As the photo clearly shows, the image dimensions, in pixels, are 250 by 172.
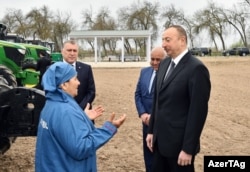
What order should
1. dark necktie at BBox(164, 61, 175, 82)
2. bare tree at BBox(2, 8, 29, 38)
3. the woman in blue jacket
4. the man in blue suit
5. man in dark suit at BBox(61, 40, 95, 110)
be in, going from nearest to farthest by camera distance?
the woman in blue jacket, dark necktie at BBox(164, 61, 175, 82), the man in blue suit, man in dark suit at BBox(61, 40, 95, 110), bare tree at BBox(2, 8, 29, 38)

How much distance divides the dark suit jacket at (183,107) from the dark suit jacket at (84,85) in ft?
5.34

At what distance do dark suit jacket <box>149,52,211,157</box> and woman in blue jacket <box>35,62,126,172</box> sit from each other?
79 cm

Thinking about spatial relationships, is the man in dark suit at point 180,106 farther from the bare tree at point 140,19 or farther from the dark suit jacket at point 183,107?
the bare tree at point 140,19

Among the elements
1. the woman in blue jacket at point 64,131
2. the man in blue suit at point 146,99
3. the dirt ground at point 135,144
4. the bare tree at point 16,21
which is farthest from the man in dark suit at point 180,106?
the bare tree at point 16,21

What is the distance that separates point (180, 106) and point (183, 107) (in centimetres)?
3

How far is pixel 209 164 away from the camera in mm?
4133

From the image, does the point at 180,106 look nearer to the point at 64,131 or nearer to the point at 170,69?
the point at 170,69

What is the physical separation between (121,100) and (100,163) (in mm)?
7435

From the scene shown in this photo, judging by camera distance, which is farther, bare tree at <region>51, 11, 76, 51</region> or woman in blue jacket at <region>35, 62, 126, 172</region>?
bare tree at <region>51, 11, 76, 51</region>

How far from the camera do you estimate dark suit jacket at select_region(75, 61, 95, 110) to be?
17.5 feet

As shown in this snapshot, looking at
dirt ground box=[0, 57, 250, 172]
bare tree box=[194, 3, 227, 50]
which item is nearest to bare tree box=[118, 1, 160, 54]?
bare tree box=[194, 3, 227, 50]

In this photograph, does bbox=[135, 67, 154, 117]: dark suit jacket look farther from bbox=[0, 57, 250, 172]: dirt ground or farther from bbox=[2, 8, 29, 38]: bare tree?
bbox=[2, 8, 29, 38]: bare tree

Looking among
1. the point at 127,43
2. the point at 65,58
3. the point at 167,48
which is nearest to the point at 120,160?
the point at 65,58

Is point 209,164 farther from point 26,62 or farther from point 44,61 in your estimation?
point 26,62
